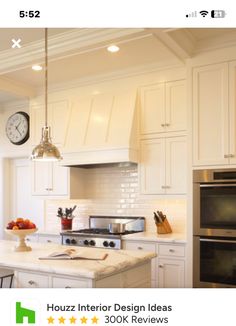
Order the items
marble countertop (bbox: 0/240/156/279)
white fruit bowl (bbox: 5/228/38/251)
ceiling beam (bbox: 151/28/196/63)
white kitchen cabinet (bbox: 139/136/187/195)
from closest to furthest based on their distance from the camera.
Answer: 1. marble countertop (bbox: 0/240/156/279)
2. white fruit bowl (bbox: 5/228/38/251)
3. ceiling beam (bbox: 151/28/196/63)
4. white kitchen cabinet (bbox: 139/136/187/195)

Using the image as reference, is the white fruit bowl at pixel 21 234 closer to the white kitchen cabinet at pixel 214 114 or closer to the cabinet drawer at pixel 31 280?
the cabinet drawer at pixel 31 280

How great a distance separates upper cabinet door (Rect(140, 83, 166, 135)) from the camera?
355cm

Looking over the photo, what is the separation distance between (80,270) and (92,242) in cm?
177

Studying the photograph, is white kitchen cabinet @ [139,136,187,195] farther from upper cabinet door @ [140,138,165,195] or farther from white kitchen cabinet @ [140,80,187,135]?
white kitchen cabinet @ [140,80,187,135]

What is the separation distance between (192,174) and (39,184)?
2.13m

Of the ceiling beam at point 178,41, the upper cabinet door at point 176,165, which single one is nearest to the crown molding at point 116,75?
the ceiling beam at point 178,41

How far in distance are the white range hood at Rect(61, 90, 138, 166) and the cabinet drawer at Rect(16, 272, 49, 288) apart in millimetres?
1663

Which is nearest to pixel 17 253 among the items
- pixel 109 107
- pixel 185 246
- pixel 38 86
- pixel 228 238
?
pixel 185 246

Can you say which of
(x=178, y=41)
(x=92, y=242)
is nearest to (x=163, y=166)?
(x=92, y=242)

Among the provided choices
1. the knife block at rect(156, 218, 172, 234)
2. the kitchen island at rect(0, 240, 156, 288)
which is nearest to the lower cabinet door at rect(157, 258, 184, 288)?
the knife block at rect(156, 218, 172, 234)

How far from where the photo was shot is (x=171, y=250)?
10.5 ft

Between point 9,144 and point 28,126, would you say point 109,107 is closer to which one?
point 28,126
